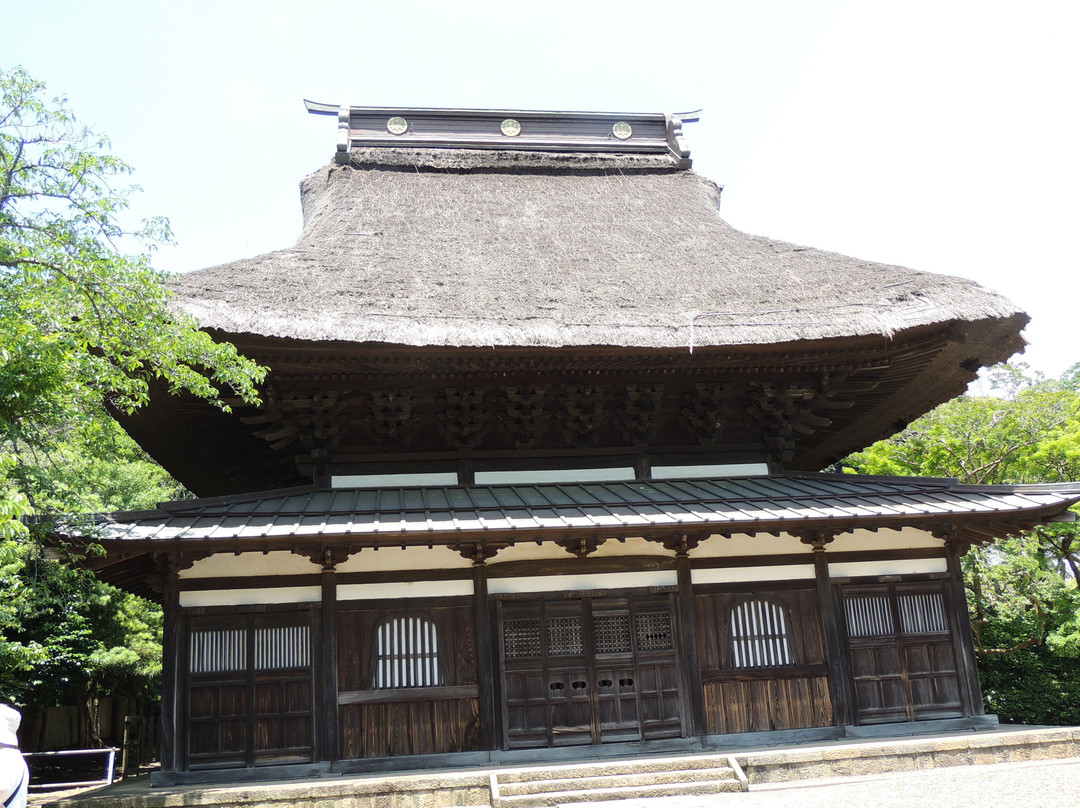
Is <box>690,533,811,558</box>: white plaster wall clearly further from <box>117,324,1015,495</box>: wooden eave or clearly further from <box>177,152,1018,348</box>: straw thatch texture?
<box>177,152,1018,348</box>: straw thatch texture

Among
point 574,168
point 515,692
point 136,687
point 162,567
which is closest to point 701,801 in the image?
point 515,692

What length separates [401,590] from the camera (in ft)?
23.6

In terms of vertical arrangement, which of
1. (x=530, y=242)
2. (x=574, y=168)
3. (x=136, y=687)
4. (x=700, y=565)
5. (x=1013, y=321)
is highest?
(x=574, y=168)

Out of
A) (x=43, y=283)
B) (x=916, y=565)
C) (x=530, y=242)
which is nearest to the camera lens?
(x=43, y=283)

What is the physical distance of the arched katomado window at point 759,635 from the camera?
7527 mm

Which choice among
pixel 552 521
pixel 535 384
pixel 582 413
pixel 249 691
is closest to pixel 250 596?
pixel 249 691

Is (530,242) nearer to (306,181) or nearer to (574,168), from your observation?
(574,168)

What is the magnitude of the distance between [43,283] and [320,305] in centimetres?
215

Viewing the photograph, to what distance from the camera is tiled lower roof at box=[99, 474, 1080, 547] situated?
20.7 ft

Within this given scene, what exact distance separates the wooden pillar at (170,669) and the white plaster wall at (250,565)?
0.46 ft

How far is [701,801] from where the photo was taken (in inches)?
226

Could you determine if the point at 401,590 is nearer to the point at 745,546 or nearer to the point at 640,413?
the point at 640,413

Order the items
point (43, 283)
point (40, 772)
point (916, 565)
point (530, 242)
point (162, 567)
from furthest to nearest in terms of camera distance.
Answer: point (40, 772), point (530, 242), point (916, 565), point (162, 567), point (43, 283)

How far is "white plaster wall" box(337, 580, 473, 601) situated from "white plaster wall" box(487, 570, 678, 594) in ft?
0.96
